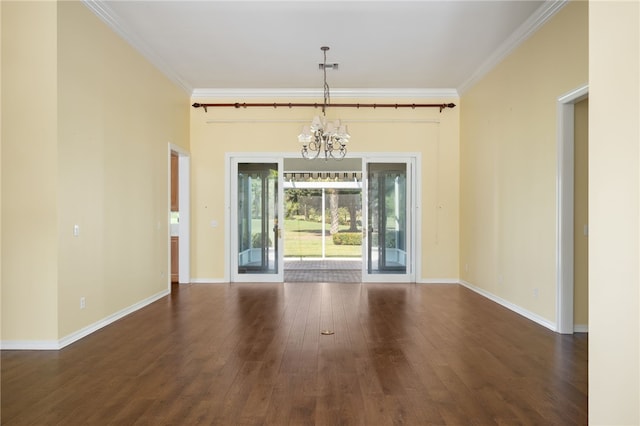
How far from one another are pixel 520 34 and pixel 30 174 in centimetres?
536

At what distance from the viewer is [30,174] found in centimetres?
355

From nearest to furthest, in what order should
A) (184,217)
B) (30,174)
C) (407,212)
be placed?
(30,174) → (184,217) → (407,212)

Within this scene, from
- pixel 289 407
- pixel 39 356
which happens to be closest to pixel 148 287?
pixel 39 356

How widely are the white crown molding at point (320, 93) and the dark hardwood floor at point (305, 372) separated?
12.8 feet

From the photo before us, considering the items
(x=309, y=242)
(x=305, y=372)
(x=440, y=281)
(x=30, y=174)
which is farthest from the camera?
(x=309, y=242)

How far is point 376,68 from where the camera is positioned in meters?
6.02

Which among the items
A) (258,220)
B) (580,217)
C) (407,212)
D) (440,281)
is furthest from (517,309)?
(258,220)

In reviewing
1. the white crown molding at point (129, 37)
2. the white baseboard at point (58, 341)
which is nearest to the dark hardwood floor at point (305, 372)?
the white baseboard at point (58, 341)

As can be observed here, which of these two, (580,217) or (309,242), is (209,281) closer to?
(309,242)

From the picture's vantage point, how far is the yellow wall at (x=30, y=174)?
3.55m

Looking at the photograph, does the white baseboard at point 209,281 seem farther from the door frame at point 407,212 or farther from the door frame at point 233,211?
the door frame at point 407,212

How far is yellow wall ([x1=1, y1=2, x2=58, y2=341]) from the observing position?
3547mm

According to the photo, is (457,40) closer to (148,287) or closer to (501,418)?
(501,418)
